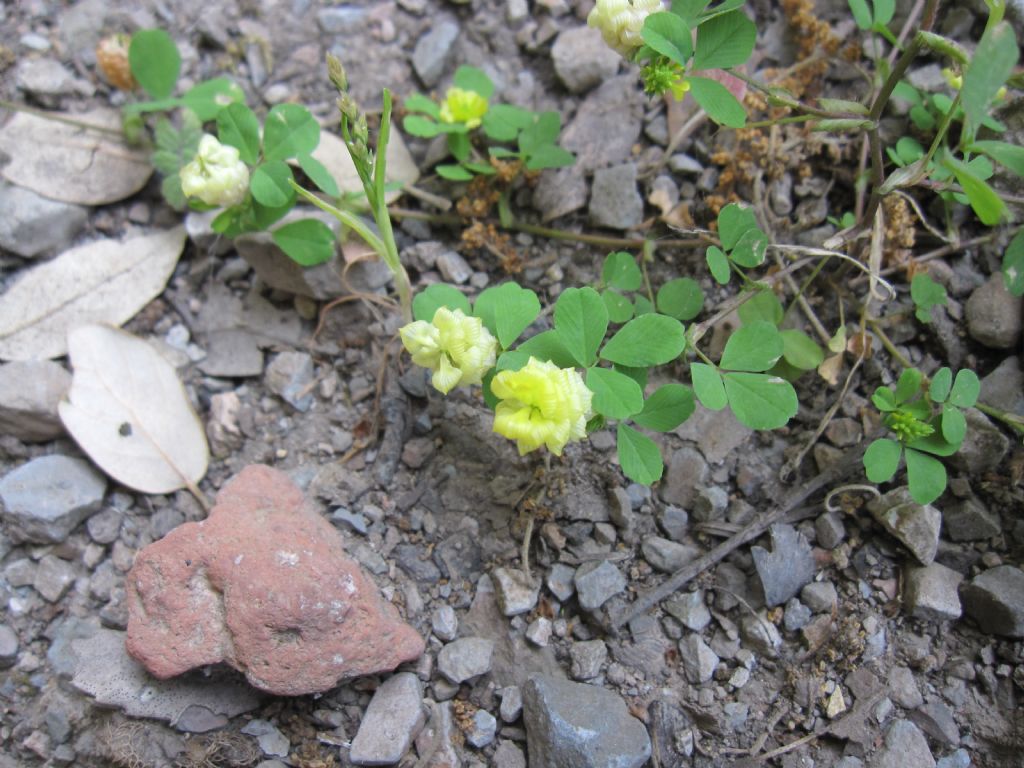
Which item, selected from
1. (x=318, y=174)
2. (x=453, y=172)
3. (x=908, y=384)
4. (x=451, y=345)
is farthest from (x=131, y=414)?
(x=908, y=384)

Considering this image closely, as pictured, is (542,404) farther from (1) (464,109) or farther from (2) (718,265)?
(1) (464,109)

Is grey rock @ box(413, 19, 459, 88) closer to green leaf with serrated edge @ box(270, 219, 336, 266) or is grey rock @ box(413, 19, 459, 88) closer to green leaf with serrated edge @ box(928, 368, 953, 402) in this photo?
green leaf with serrated edge @ box(270, 219, 336, 266)

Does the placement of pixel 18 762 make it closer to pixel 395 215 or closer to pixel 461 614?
pixel 461 614

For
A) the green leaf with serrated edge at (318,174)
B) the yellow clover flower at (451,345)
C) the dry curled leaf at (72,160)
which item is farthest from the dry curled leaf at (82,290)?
the yellow clover flower at (451,345)

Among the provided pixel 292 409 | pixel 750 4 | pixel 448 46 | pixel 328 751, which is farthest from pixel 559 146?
pixel 328 751

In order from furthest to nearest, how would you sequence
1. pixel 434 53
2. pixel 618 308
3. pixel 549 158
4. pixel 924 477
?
pixel 434 53, pixel 549 158, pixel 618 308, pixel 924 477

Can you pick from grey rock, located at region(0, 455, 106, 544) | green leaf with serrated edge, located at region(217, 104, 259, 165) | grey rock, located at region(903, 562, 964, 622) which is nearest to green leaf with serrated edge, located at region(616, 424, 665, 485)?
grey rock, located at region(903, 562, 964, 622)
